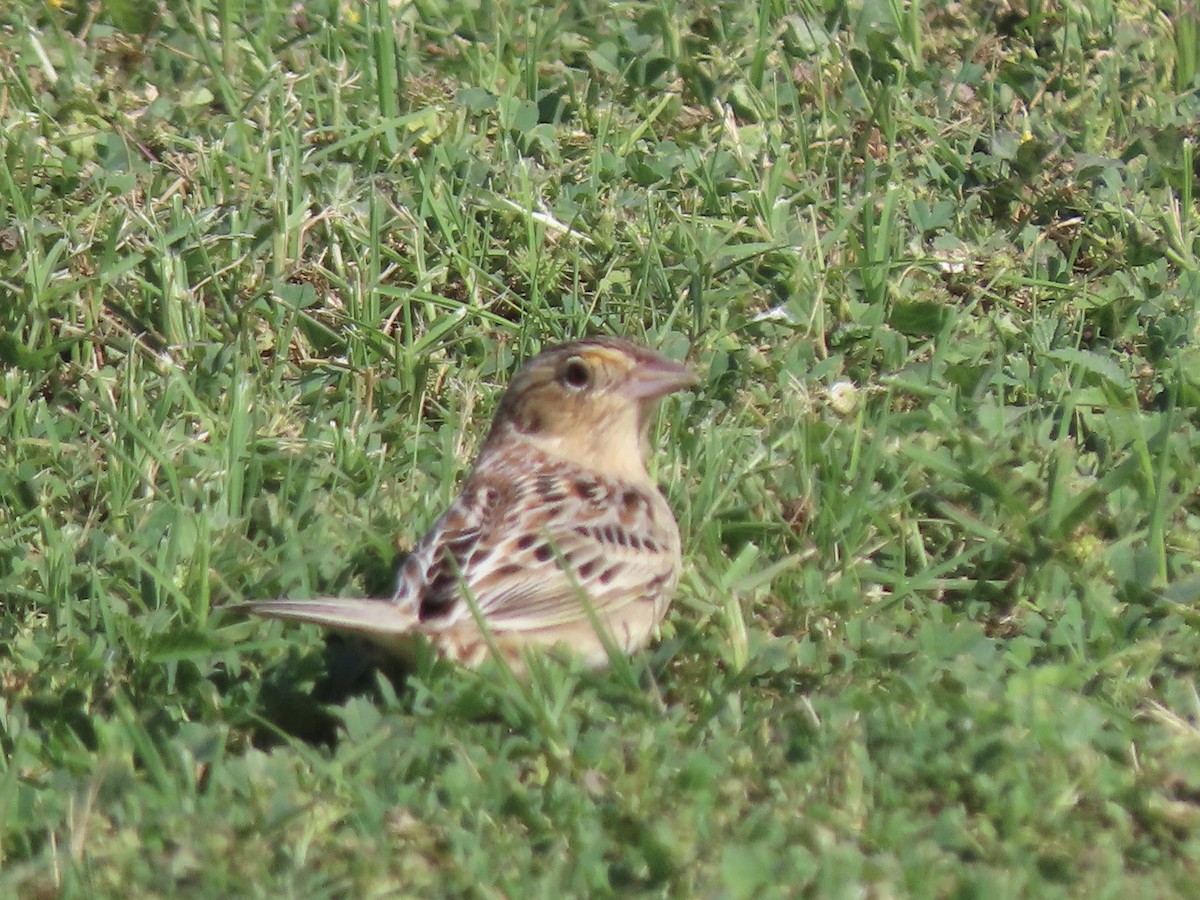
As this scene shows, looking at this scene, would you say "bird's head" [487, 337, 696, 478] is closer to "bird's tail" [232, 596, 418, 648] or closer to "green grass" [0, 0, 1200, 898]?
"green grass" [0, 0, 1200, 898]

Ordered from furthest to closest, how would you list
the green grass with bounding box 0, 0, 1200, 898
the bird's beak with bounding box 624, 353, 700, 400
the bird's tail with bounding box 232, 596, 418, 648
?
the bird's beak with bounding box 624, 353, 700, 400 → the bird's tail with bounding box 232, 596, 418, 648 → the green grass with bounding box 0, 0, 1200, 898

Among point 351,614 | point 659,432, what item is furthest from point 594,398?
point 351,614

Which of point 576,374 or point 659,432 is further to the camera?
point 659,432

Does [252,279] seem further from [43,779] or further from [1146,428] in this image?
[1146,428]

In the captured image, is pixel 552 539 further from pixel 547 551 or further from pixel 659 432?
pixel 659 432

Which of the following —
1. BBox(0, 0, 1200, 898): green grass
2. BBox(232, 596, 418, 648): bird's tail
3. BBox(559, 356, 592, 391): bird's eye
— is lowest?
BBox(0, 0, 1200, 898): green grass

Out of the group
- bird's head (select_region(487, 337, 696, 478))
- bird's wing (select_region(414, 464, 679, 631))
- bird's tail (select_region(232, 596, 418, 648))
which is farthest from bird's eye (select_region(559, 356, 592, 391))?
bird's tail (select_region(232, 596, 418, 648))

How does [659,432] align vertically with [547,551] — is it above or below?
below
